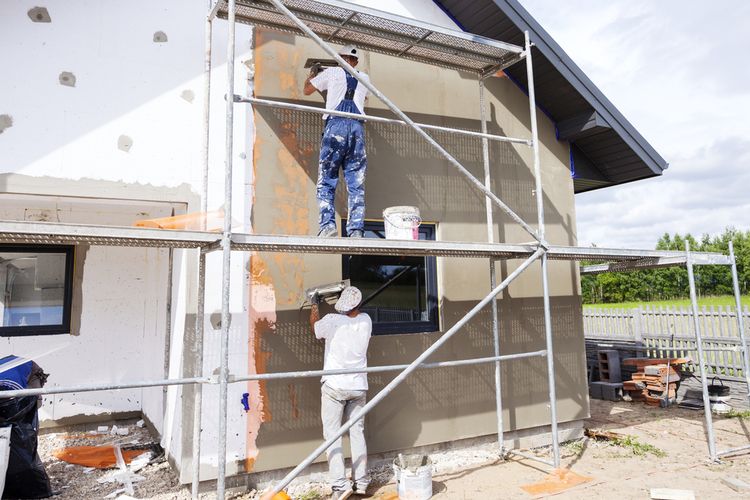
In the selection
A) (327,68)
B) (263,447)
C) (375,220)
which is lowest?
(263,447)

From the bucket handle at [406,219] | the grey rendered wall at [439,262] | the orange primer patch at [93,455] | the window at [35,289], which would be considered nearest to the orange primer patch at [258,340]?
the grey rendered wall at [439,262]

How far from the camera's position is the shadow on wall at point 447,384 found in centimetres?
454

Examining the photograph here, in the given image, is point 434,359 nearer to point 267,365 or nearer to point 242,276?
point 267,365

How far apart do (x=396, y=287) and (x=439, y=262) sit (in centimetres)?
57

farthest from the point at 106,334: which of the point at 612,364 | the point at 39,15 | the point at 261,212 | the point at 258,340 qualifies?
the point at 612,364

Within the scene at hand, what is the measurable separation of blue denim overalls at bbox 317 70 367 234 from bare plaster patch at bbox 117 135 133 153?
5.50 ft

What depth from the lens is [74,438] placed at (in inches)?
Answer: 231

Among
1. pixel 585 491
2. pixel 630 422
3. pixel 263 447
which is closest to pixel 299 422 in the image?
pixel 263 447

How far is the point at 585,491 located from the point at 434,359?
6.07 feet

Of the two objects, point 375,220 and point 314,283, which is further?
point 375,220

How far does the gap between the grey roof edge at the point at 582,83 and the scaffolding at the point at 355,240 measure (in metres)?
0.47

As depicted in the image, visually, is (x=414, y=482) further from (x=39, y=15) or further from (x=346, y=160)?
(x=39, y=15)

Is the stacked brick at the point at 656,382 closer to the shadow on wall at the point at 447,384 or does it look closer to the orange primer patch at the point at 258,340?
the shadow on wall at the point at 447,384

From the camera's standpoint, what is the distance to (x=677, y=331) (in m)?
10.0
